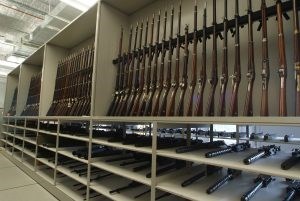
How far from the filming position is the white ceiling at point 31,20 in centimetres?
Answer: 370

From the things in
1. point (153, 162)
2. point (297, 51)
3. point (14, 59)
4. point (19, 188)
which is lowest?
point (19, 188)

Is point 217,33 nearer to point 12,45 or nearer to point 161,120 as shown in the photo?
point 161,120

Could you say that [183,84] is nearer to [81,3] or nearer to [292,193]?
[292,193]

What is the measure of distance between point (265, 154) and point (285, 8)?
93 centimetres

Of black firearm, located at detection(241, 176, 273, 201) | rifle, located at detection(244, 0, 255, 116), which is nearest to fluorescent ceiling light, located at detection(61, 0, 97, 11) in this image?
rifle, located at detection(244, 0, 255, 116)

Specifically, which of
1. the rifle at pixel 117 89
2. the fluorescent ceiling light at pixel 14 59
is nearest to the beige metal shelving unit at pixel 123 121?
the rifle at pixel 117 89

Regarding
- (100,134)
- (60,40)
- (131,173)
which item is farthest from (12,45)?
(131,173)

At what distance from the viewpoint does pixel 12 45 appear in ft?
17.9

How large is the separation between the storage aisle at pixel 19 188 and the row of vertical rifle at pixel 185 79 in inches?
56.0

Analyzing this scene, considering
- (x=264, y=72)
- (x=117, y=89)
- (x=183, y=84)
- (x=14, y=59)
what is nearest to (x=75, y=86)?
(x=117, y=89)

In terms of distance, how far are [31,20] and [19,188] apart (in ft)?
10.2

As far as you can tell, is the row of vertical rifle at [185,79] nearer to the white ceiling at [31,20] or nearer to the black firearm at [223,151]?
the black firearm at [223,151]

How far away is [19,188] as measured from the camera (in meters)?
2.84

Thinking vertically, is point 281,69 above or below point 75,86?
below
